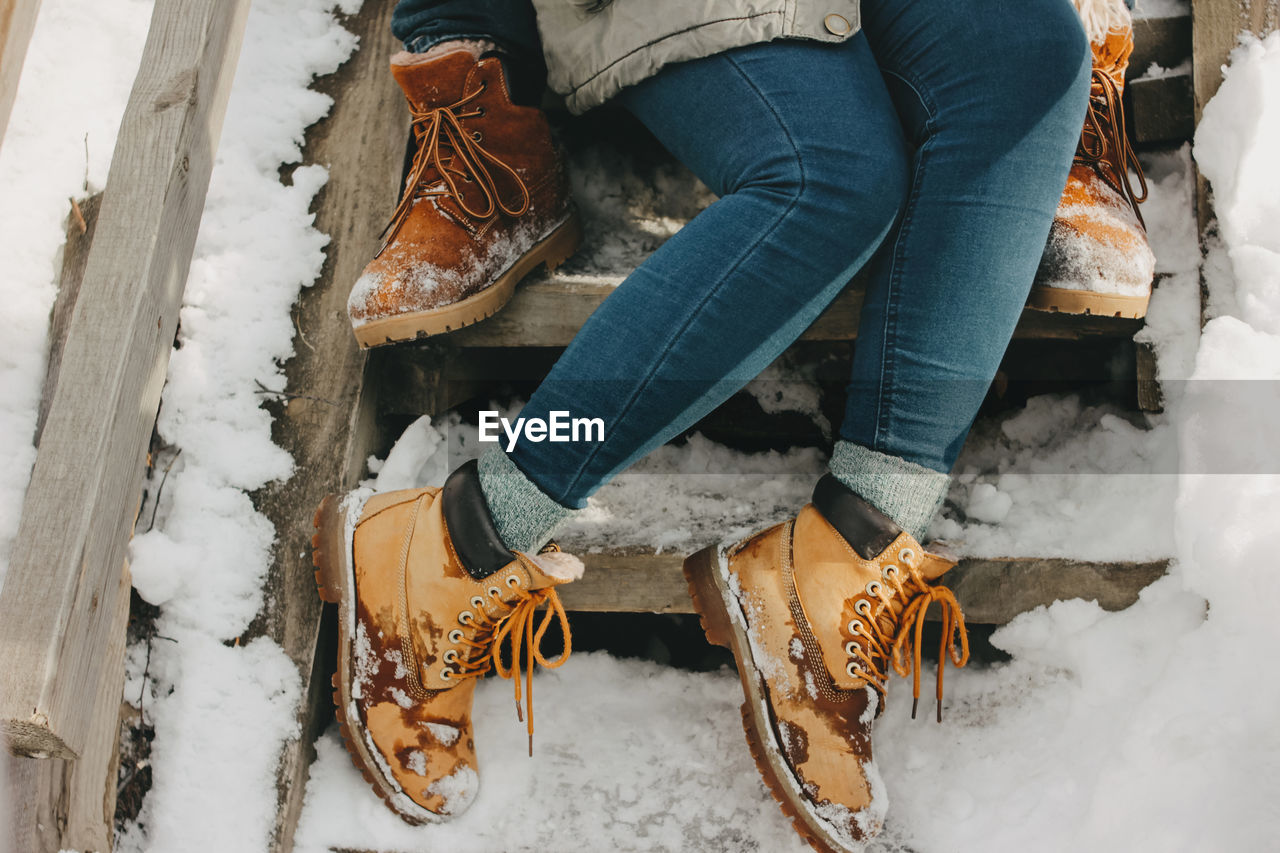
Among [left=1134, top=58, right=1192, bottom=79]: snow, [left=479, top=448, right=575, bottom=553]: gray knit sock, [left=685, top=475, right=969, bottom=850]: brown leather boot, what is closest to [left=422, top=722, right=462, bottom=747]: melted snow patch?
[left=479, top=448, right=575, bottom=553]: gray knit sock

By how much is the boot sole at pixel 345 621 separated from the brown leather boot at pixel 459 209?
24 centimetres

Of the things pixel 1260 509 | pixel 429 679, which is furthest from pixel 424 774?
pixel 1260 509

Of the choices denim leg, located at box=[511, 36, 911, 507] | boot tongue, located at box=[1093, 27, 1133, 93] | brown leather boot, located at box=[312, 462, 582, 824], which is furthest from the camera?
boot tongue, located at box=[1093, 27, 1133, 93]

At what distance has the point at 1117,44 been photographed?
1151 mm

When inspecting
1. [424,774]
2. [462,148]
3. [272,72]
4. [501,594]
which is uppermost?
[272,72]

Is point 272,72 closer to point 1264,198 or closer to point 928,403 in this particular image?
point 928,403

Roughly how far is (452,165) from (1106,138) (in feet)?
2.90

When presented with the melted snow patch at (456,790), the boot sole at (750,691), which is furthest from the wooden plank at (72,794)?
the boot sole at (750,691)

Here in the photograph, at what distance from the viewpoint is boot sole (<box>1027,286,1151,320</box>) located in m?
1.05

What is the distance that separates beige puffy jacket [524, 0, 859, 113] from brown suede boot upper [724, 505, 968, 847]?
554mm

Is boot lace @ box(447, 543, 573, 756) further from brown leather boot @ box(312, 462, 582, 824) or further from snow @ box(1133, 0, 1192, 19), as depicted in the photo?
snow @ box(1133, 0, 1192, 19)

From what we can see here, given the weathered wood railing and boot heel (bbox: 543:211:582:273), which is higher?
boot heel (bbox: 543:211:582:273)

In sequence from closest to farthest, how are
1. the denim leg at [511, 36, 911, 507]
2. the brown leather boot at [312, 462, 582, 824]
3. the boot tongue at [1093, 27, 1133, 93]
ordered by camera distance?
the denim leg at [511, 36, 911, 507] < the brown leather boot at [312, 462, 582, 824] < the boot tongue at [1093, 27, 1133, 93]

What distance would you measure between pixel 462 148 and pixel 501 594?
1.99 ft
